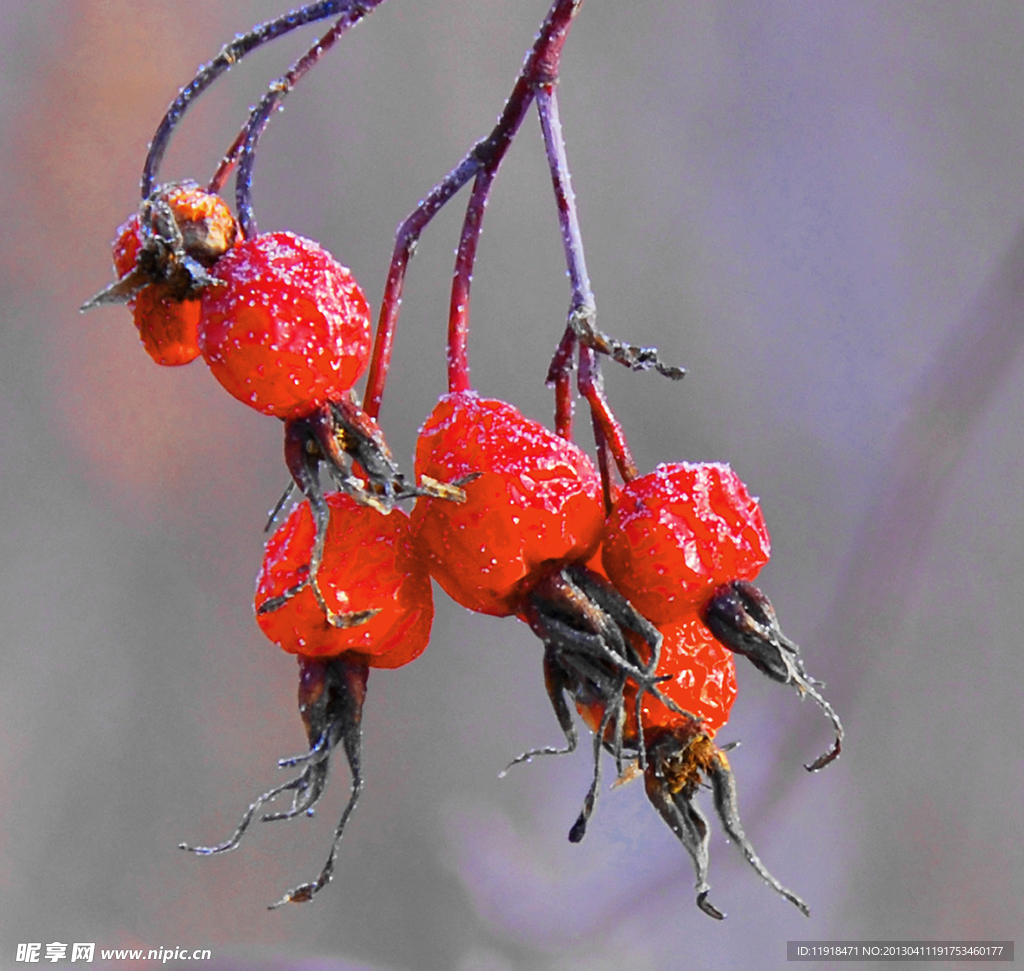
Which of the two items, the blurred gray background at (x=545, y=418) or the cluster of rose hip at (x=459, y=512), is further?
the blurred gray background at (x=545, y=418)

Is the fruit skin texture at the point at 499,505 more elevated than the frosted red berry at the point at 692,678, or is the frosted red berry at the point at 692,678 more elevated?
the fruit skin texture at the point at 499,505

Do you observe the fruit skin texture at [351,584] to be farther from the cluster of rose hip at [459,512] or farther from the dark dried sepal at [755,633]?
the dark dried sepal at [755,633]

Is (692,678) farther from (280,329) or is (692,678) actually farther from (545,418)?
(545,418)

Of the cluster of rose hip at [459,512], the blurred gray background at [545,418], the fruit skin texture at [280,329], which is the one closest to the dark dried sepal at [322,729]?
the cluster of rose hip at [459,512]

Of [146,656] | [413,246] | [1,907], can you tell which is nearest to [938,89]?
[413,246]

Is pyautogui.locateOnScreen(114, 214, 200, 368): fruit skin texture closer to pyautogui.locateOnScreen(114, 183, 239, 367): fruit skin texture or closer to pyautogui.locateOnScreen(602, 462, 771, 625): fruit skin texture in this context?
pyautogui.locateOnScreen(114, 183, 239, 367): fruit skin texture

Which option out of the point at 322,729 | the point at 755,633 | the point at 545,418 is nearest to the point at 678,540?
the point at 755,633
